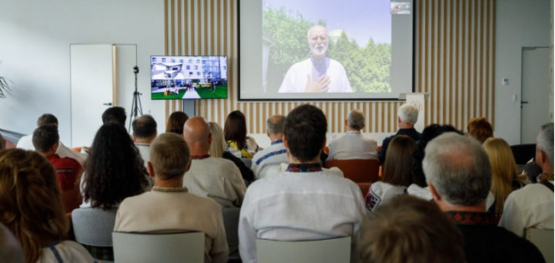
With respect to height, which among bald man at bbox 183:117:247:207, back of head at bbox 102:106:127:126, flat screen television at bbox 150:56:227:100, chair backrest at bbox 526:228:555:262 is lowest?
chair backrest at bbox 526:228:555:262

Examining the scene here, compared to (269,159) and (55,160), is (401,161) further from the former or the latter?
(55,160)

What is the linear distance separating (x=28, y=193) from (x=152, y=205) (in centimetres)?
86

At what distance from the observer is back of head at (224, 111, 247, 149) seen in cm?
524

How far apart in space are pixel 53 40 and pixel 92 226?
838cm

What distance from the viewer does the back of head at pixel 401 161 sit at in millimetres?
3162

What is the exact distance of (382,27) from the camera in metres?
10.6

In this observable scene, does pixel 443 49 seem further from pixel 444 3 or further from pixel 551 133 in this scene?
pixel 551 133

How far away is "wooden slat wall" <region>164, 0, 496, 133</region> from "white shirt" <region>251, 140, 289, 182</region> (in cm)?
605

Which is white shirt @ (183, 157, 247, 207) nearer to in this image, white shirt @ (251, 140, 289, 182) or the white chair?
white shirt @ (251, 140, 289, 182)

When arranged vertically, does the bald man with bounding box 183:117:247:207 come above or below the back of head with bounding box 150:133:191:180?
below

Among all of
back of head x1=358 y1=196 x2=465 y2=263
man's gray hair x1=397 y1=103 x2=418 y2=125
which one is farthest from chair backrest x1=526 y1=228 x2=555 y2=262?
man's gray hair x1=397 y1=103 x2=418 y2=125

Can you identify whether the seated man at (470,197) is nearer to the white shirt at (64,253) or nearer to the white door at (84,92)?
the white shirt at (64,253)

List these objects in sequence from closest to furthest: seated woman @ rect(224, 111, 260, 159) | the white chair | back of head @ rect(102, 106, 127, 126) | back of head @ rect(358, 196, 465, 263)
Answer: back of head @ rect(358, 196, 465, 263) < the white chair < seated woman @ rect(224, 111, 260, 159) < back of head @ rect(102, 106, 127, 126)

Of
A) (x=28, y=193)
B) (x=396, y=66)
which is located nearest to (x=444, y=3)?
(x=396, y=66)
